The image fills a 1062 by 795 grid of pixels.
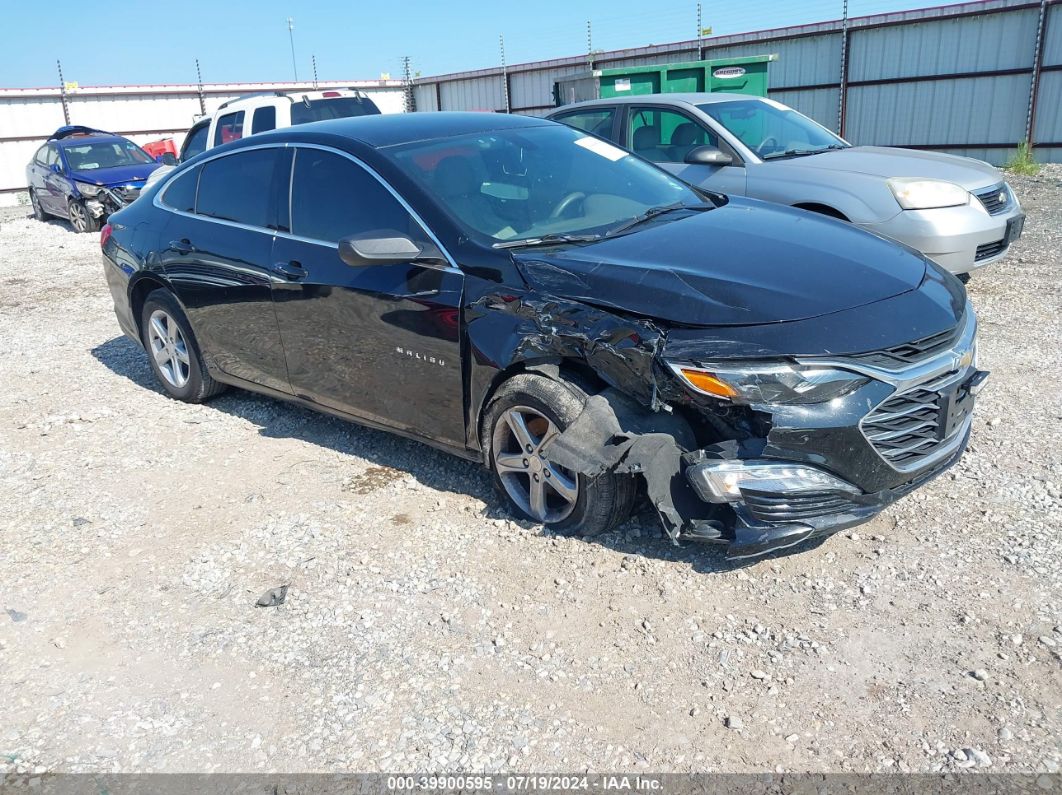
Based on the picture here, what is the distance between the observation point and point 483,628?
3.26 metres

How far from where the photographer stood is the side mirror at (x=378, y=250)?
3809 mm

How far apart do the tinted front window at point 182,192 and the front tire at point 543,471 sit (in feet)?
9.31

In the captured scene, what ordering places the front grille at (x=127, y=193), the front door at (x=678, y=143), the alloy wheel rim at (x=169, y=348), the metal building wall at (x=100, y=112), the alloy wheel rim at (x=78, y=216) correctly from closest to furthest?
1. the alloy wheel rim at (x=169, y=348)
2. the front door at (x=678, y=143)
3. the front grille at (x=127, y=193)
4. the alloy wheel rim at (x=78, y=216)
5. the metal building wall at (x=100, y=112)

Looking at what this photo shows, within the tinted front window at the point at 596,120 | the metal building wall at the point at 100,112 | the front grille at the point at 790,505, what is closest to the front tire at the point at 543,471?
the front grille at the point at 790,505

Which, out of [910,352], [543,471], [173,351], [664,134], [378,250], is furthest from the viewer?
[664,134]

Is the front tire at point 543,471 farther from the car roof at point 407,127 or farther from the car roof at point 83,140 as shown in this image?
the car roof at point 83,140

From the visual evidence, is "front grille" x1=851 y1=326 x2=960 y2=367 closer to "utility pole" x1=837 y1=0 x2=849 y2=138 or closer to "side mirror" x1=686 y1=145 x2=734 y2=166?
"side mirror" x1=686 y1=145 x2=734 y2=166

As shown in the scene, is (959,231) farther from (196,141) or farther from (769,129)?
(196,141)

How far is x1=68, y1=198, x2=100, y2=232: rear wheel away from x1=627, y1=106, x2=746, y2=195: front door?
11.1 meters

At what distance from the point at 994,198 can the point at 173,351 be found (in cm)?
620

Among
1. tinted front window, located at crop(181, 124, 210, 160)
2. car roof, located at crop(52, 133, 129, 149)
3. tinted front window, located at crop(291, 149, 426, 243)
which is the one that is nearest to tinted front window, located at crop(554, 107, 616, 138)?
tinted front window, located at crop(291, 149, 426, 243)

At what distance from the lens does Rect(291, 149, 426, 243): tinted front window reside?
411cm

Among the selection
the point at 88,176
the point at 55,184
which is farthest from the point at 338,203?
the point at 55,184

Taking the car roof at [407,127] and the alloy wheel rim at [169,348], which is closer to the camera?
the car roof at [407,127]
